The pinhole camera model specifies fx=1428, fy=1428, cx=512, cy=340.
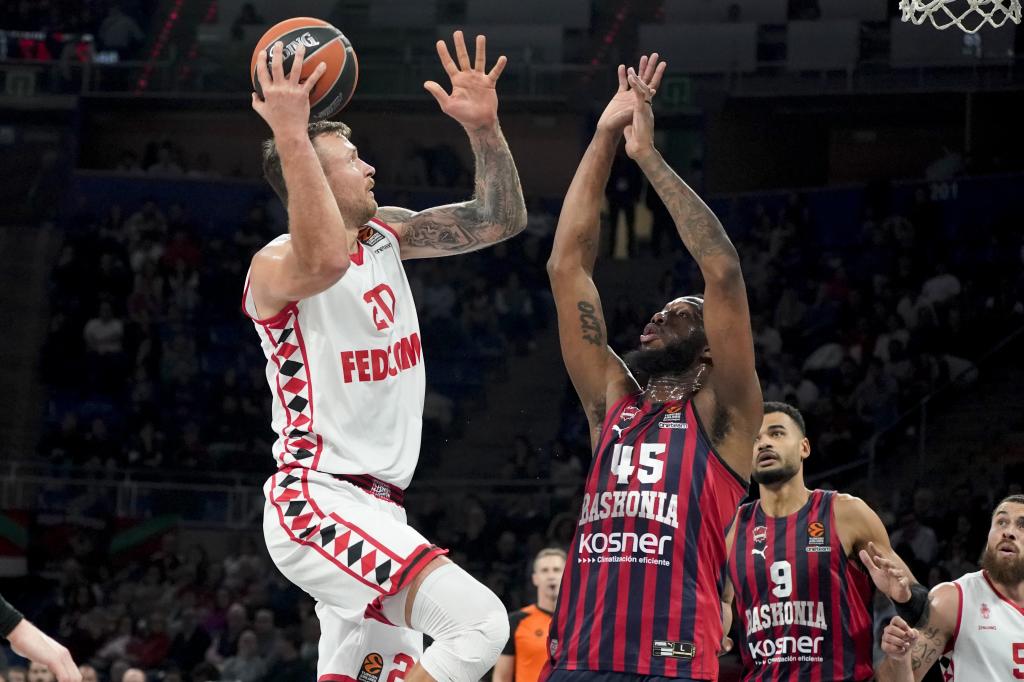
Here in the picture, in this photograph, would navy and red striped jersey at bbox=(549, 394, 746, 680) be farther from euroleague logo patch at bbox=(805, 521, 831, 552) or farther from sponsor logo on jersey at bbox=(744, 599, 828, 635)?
euroleague logo patch at bbox=(805, 521, 831, 552)

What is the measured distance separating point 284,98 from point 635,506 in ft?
5.93

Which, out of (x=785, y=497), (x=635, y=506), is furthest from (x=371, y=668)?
(x=785, y=497)

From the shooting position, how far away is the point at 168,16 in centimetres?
2197

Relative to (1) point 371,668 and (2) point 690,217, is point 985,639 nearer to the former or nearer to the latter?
(2) point 690,217

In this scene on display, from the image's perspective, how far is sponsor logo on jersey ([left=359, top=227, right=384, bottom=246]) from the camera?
499cm


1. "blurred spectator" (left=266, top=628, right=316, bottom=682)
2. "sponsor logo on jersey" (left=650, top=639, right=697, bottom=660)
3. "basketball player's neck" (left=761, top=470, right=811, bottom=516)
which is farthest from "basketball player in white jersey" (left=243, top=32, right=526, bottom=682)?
"blurred spectator" (left=266, top=628, right=316, bottom=682)

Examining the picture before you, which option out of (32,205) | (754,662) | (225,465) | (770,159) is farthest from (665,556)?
(32,205)

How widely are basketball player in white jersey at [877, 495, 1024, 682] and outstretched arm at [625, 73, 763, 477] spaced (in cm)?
238

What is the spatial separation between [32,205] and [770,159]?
11006 millimetres

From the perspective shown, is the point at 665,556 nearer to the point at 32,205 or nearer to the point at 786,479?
the point at 786,479

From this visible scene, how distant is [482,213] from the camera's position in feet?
17.8

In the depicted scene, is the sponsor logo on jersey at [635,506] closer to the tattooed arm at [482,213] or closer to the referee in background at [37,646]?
the tattooed arm at [482,213]

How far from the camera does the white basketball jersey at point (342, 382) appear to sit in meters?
4.64

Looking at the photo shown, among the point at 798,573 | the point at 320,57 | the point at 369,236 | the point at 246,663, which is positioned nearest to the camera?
the point at 320,57
